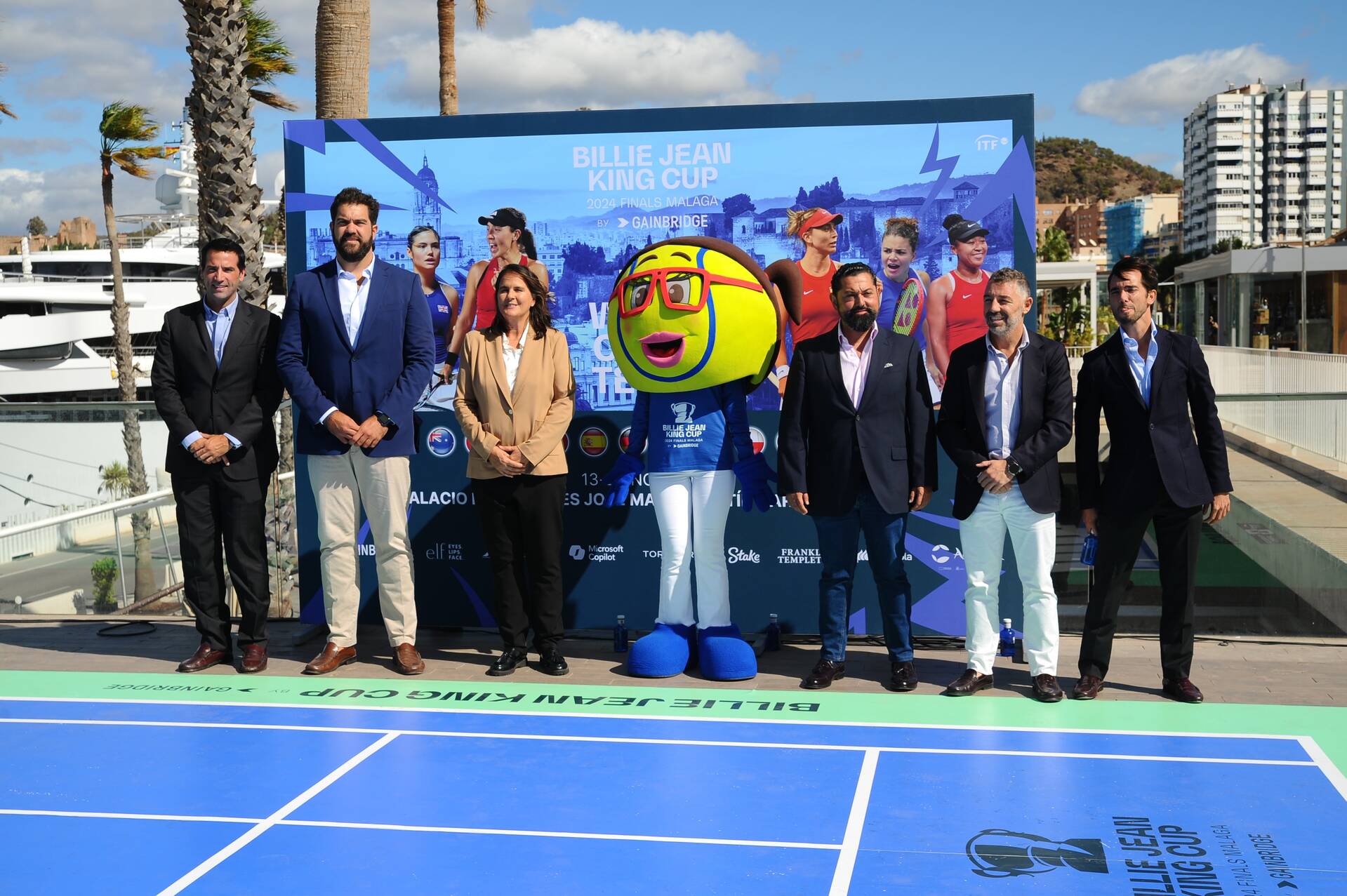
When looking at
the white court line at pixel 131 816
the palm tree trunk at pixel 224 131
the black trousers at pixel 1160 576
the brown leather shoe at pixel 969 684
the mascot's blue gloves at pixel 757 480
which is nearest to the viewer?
the white court line at pixel 131 816

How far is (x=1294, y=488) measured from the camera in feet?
30.9

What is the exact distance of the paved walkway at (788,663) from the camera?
6520mm

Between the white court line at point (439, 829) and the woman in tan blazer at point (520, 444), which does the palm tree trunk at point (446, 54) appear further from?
the white court line at point (439, 829)

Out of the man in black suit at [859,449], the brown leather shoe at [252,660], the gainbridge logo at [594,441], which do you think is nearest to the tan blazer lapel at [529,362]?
the gainbridge logo at [594,441]

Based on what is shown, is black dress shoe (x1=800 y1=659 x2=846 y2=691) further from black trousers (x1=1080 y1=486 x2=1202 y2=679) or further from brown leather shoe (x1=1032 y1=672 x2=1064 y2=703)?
black trousers (x1=1080 y1=486 x2=1202 y2=679)

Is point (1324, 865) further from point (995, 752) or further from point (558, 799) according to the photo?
point (558, 799)

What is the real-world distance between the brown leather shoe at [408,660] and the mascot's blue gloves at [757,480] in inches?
79.8

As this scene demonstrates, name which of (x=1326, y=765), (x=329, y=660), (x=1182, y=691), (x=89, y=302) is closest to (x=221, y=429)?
(x=329, y=660)

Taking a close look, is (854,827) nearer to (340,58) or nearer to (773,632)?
(773,632)

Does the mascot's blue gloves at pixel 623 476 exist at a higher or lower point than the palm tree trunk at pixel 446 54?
lower

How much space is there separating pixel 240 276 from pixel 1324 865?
19.2 feet

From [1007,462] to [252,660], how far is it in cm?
417

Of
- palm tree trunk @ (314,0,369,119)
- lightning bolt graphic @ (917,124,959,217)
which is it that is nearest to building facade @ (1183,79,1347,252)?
palm tree trunk @ (314,0,369,119)

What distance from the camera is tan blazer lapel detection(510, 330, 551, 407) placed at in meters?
6.79
